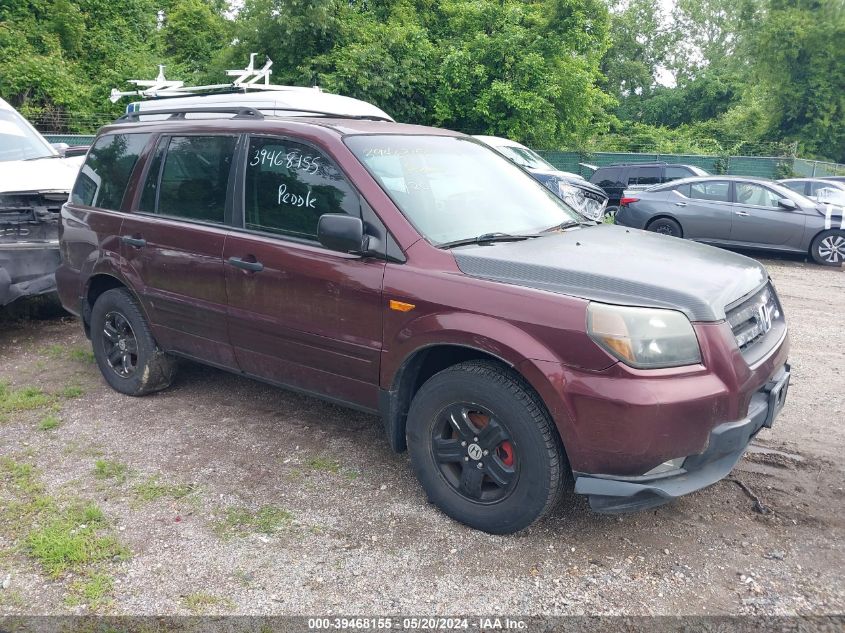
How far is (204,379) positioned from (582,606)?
3.58 metres

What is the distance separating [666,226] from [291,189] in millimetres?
10424

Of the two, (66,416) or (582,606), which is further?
(66,416)

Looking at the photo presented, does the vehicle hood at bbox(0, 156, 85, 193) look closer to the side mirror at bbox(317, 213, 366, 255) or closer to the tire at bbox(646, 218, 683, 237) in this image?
the side mirror at bbox(317, 213, 366, 255)

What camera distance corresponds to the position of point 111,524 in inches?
139

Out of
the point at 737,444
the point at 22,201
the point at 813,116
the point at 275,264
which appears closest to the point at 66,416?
the point at 275,264

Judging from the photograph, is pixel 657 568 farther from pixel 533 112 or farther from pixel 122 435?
pixel 533 112

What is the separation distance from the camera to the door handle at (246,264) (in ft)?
13.2

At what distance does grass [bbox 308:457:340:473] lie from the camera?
162 inches

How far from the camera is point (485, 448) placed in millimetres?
3340

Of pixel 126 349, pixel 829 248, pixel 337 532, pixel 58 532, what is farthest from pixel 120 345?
pixel 829 248

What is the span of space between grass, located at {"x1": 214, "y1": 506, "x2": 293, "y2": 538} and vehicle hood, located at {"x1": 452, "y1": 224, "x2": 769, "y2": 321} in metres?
1.54

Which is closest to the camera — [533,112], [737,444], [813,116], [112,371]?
[737,444]

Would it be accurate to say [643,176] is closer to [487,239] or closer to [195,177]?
[195,177]

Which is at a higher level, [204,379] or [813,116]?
[813,116]
